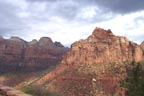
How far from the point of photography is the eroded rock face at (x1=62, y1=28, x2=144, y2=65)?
148500 millimetres

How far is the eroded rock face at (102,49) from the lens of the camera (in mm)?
148500

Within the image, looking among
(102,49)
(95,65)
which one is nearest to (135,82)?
(95,65)

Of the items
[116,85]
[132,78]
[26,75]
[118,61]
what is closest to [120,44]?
[118,61]

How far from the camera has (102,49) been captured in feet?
497

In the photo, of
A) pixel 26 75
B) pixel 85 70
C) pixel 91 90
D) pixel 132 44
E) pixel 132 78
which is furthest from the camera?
pixel 26 75

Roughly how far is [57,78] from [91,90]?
2746 centimetres

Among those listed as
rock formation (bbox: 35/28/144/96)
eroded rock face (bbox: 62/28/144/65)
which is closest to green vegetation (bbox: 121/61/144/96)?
rock formation (bbox: 35/28/144/96)

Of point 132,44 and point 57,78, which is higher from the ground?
point 132,44

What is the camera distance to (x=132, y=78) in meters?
28.0

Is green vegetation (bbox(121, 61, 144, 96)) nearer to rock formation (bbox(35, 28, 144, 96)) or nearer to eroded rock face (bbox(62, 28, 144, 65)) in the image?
rock formation (bbox(35, 28, 144, 96))

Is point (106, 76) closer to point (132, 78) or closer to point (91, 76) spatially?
point (91, 76)

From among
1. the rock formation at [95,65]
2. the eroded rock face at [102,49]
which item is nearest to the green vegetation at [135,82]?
the rock formation at [95,65]

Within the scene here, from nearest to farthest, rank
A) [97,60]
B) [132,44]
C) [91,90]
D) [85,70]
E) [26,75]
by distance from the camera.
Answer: [91,90]
[85,70]
[97,60]
[132,44]
[26,75]

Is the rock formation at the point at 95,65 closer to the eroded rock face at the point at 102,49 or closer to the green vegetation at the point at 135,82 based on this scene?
the eroded rock face at the point at 102,49
